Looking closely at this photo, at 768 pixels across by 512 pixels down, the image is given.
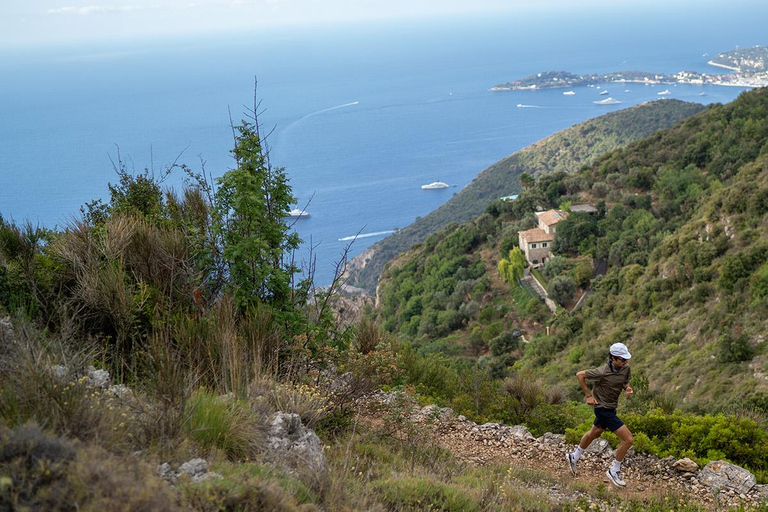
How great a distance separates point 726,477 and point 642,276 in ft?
65.1

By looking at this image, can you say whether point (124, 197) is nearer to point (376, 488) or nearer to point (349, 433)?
point (349, 433)

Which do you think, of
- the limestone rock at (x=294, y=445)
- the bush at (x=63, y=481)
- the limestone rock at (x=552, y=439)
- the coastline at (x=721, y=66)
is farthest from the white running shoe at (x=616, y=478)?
the coastline at (x=721, y=66)

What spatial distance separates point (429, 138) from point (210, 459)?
10274cm

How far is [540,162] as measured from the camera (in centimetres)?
6875

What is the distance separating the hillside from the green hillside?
15.4 meters

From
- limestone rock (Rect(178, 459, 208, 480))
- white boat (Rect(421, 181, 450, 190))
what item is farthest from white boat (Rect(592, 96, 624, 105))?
limestone rock (Rect(178, 459, 208, 480))

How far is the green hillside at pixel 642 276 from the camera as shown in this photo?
48.6 ft

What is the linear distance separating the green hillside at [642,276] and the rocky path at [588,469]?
2364 millimetres

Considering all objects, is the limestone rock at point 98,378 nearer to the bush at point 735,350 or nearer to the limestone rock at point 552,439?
the limestone rock at point 552,439

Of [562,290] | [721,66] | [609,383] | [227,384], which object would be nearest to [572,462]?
[609,383]

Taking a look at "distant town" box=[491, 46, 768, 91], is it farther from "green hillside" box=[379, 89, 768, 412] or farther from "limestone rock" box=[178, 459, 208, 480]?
"limestone rock" box=[178, 459, 208, 480]

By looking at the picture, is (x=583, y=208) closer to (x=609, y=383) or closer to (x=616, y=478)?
(x=609, y=383)

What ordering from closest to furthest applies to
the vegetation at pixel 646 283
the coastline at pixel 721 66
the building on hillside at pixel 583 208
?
1. the vegetation at pixel 646 283
2. the building on hillside at pixel 583 208
3. the coastline at pixel 721 66

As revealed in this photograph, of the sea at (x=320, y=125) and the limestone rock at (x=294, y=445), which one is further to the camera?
the sea at (x=320, y=125)
